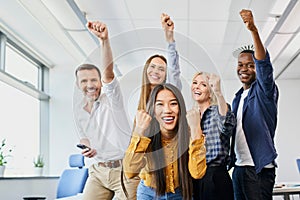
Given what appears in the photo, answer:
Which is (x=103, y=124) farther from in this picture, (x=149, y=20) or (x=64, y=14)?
(x=149, y=20)

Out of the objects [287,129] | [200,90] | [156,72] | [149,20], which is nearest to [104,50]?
[156,72]

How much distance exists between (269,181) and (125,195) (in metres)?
0.64

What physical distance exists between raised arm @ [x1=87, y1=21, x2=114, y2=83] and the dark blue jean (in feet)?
2.44

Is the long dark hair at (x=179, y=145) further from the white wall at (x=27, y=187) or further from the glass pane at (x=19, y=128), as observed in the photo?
the glass pane at (x=19, y=128)

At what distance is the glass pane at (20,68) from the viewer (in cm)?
452

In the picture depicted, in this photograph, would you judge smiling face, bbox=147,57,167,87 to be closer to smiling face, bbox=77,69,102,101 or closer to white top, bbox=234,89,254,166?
smiling face, bbox=77,69,102,101

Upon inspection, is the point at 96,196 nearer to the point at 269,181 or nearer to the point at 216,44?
the point at 269,181

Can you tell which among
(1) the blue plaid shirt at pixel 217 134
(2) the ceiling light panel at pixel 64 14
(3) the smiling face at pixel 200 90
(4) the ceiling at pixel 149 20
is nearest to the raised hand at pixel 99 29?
(3) the smiling face at pixel 200 90

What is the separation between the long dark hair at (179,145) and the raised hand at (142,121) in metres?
0.02

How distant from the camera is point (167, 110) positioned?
1.32 metres

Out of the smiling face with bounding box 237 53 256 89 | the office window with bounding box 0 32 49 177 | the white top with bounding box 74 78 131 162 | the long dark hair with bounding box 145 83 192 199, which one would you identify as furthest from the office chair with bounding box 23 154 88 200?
the long dark hair with bounding box 145 83 192 199

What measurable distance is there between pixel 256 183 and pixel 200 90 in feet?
1.59

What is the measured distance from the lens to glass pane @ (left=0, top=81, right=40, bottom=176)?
4.45 meters

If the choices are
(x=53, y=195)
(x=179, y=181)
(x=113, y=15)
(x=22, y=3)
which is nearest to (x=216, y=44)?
(x=113, y=15)
